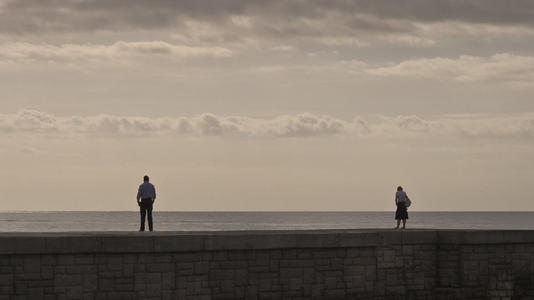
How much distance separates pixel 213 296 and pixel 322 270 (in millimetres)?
2994

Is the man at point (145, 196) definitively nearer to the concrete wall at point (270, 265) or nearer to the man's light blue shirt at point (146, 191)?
the man's light blue shirt at point (146, 191)

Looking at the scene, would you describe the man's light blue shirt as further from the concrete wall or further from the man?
the concrete wall

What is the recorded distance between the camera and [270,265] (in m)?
23.3

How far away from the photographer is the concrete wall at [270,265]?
20.5 metres

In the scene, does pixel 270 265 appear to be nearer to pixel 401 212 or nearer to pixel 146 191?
pixel 146 191

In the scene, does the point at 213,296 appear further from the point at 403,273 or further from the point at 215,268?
the point at 403,273

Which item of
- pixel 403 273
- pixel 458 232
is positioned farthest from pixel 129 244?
pixel 458 232

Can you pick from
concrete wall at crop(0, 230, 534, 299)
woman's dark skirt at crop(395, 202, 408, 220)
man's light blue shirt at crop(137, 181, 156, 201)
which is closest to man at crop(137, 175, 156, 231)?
man's light blue shirt at crop(137, 181, 156, 201)

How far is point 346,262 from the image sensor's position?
24469 millimetres

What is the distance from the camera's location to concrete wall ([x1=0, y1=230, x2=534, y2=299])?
20.5 m

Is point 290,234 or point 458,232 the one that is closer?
point 290,234

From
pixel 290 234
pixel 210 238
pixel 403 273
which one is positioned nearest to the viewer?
pixel 210 238

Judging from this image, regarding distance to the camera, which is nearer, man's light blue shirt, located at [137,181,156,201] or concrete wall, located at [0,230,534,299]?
concrete wall, located at [0,230,534,299]

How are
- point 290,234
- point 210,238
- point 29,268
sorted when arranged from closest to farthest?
point 29,268 < point 210,238 < point 290,234
